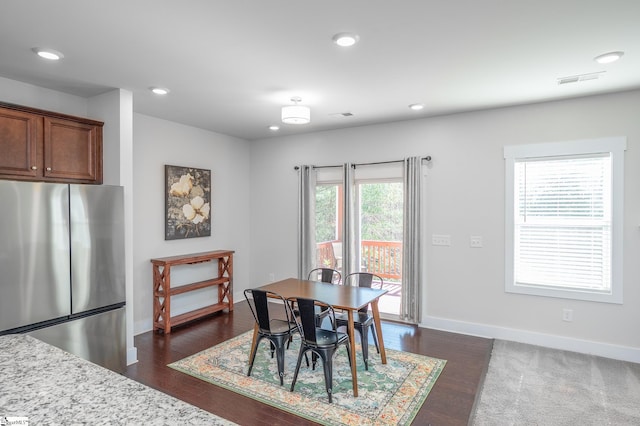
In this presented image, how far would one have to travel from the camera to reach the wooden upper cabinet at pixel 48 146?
9.56ft

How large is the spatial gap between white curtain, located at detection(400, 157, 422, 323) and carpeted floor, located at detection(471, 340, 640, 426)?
1.16 m

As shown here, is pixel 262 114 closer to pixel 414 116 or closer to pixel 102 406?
pixel 414 116

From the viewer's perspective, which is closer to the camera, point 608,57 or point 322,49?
point 322,49

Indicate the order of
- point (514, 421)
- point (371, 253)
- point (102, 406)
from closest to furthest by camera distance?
1. point (102, 406)
2. point (514, 421)
3. point (371, 253)

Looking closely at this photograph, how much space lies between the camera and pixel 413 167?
4859 mm

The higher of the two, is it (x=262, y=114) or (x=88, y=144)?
(x=262, y=114)

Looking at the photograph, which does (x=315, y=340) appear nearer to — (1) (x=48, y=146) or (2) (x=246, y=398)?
(2) (x=246, y=398)

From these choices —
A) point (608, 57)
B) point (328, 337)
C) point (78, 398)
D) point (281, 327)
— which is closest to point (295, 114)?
point (281, 327)

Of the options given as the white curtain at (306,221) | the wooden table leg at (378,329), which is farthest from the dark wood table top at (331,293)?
the white curtain at (306,221)

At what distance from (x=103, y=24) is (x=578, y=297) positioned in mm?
5051

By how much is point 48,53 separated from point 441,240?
176 inches

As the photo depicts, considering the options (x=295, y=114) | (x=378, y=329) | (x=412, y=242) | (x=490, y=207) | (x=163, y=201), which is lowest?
(x=378, y=329)

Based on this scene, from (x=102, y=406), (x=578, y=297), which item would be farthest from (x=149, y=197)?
(x=578, y=297)

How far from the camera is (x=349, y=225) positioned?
210 inches
